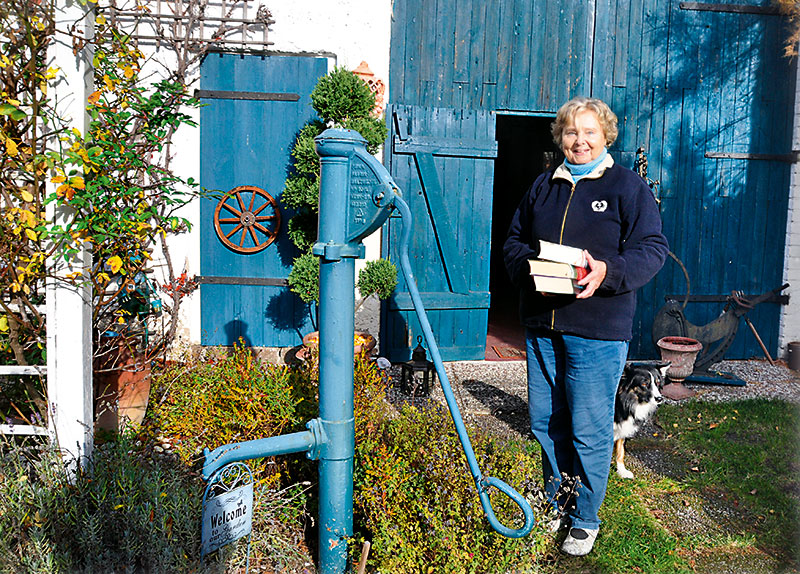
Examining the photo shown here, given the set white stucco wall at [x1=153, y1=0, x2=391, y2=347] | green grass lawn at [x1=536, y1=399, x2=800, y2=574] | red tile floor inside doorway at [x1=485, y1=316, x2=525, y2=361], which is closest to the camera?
green grass lawn at [x1=536, y1=399, x2=800, y2=574]

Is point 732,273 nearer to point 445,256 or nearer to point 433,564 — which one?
point 445,256

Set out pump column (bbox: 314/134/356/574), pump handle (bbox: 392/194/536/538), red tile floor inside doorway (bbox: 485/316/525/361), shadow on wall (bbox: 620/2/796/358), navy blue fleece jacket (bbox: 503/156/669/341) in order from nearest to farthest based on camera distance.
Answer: pump handle (bbox: 392/194/536/538) → pump column (bbox: 314/134/356/574) → navy blue fleece jacket (bbox: 503/156/669/341) → shadow on wall (bbox: 620/2/796/358) → red tile floor inside doorway (bbox: 485/316/525/361)

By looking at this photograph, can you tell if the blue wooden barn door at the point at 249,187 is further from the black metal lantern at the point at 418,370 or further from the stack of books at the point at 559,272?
the stack of books at the point at 559,272

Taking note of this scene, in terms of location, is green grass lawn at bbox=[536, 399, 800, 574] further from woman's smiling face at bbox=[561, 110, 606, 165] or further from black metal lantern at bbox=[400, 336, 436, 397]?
woman's smiling face at bbox=[561, 110, 606, 165]

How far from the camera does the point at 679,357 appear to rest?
4941 millimetres

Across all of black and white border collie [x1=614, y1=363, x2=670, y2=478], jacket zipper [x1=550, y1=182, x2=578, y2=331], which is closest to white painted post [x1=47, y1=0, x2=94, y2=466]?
jacket zipper [x1=550, y1=182, x2=578, y2=331]

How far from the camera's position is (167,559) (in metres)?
2.13

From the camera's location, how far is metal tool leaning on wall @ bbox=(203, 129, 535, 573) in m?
2.13

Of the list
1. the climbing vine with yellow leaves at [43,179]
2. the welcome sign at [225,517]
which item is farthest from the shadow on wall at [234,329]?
the welcome sign at [225,517]

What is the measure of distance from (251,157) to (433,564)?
12.7 feet

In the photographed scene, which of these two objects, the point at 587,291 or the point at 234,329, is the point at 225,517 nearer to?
the point at 587,291

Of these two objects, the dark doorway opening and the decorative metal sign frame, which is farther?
the dark doorway opening

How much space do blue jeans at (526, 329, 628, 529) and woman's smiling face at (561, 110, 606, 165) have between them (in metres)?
0.72

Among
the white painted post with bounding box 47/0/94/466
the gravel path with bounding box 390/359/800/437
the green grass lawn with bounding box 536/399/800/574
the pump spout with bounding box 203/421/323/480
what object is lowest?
the green grass lawn with bounding box 536/399/800/574
